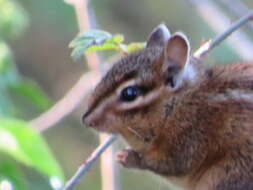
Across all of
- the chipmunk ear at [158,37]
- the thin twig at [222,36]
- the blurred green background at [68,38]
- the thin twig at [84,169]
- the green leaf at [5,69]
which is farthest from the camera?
the blurred green background at [68,38]

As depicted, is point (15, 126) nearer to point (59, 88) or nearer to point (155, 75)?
point (155, 75)

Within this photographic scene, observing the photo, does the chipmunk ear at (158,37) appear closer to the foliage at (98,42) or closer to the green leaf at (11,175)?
the foliage at (98,42)

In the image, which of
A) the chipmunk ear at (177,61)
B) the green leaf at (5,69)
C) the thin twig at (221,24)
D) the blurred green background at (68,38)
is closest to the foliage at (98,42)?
the chipmunk ear at (177,61)

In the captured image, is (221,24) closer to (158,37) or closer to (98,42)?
(158,37)

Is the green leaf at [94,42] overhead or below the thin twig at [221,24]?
overhead

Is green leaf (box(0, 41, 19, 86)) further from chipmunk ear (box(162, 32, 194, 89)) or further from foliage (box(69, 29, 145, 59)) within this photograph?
chipmunk ear (box(162, 32, 194, 89))

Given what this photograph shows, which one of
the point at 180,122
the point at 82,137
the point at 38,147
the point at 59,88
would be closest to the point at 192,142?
the point at 180,122

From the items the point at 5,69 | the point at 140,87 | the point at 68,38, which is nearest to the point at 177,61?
the point at 140,87

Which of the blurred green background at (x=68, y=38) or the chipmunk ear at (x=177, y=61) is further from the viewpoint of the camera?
the blurred green background at (x=68, y=38)
